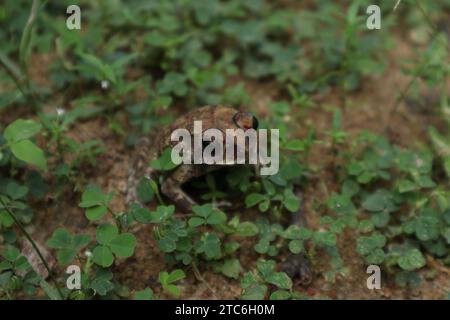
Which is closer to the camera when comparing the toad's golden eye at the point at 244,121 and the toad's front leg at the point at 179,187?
the toad's golden eye at the point at 244,121

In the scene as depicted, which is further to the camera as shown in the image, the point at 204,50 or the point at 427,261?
the point at 204,50

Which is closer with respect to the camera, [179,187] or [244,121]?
[244,121]

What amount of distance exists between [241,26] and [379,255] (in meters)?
2.84

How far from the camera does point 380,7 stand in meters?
6.18

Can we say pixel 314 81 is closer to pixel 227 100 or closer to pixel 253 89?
pixel 253 89

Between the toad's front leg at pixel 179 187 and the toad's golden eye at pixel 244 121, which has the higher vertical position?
the toad's golden eye at pixel 244 121

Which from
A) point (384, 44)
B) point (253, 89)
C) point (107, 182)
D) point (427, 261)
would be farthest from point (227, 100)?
point (427, 261)

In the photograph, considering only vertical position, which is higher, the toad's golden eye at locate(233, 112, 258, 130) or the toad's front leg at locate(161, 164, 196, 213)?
the toad's golden eye at locate(233, 112, 258, 130)

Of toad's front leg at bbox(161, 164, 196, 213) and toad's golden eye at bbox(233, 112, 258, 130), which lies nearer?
toad's golden eye at bbox(233, 112, 258, 130)

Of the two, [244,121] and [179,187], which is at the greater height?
[244,121]

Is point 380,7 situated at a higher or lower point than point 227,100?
higher
